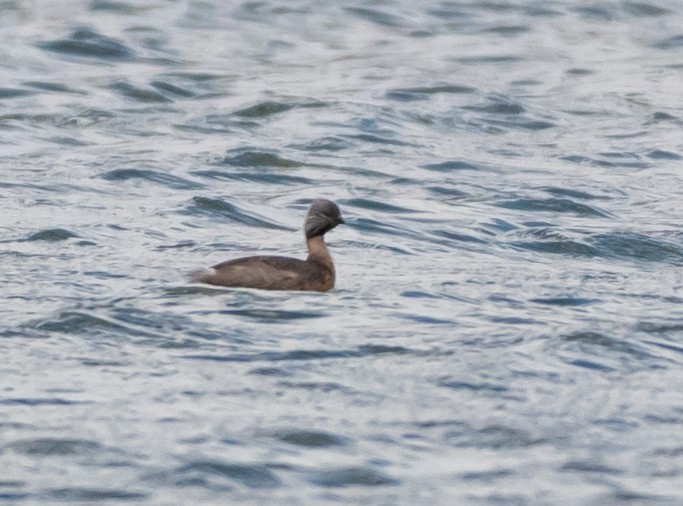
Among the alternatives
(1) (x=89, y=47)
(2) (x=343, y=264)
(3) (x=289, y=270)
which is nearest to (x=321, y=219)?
(3) (x=289, y=270)

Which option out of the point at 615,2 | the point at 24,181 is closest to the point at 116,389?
the point at 24,181

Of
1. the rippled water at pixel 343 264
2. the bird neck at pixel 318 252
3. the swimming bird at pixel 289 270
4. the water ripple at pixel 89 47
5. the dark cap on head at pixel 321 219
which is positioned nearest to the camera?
the rippled water at pixel 343 264

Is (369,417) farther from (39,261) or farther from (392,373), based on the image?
(39,261)

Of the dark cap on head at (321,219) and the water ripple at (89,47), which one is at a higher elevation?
the water ripple at (89,47)

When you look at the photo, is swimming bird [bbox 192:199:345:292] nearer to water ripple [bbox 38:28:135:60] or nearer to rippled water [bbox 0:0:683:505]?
rippled water [bbox 0:0:683:505]

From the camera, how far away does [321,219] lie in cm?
1120

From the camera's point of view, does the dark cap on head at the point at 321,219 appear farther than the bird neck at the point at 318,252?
Yes

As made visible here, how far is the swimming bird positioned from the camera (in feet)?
34.8

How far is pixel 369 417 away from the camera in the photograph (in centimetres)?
820

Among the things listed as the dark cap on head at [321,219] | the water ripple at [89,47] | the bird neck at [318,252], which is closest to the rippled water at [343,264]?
the water ripple at [89,47]

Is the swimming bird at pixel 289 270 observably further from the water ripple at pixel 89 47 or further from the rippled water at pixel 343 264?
the water ripple at pixel 89 47

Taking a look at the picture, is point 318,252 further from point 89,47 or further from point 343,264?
point 89,47

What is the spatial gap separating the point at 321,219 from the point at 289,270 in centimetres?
56

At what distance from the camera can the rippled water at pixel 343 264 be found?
25.1 feet
